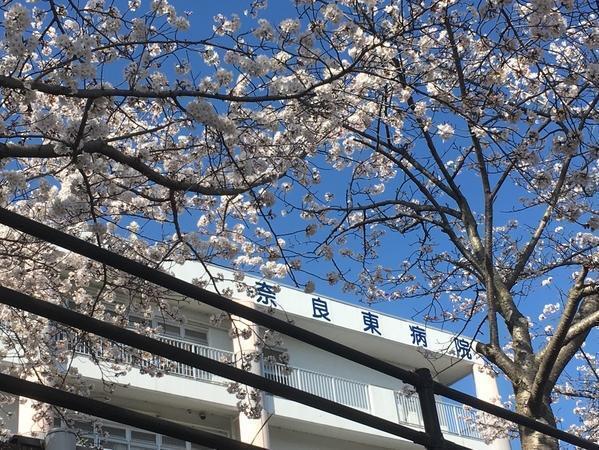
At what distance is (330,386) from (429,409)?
52.4 feet

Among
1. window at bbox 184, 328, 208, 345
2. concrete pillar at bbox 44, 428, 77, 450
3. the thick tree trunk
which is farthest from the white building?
concrete pillar at bbox 44, 428, 77, 450

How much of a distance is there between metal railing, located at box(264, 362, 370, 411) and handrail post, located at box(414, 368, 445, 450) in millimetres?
14641

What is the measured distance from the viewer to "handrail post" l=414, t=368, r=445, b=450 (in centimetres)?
246

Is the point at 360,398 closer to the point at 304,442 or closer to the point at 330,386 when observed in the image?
the point at 330,386

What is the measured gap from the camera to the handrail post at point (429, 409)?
246 centimetres

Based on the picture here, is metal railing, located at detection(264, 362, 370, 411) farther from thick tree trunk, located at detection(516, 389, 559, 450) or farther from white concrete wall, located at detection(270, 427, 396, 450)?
thick tree trunk, located at detection(516, 389, 559, 450)

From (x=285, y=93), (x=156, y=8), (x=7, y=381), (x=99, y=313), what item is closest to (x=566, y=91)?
(x=285, y=93)

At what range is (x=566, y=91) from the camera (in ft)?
24.0

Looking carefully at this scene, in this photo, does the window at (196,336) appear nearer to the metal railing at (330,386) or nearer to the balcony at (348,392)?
the balcony at (348,392)

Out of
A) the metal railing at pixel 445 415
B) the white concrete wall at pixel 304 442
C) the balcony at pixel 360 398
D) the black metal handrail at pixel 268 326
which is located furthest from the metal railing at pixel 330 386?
the black metal handrail at pixel 268 326

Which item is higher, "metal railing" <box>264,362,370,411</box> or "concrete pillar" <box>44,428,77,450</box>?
"metal railing" <box>264,362,370,411</box>

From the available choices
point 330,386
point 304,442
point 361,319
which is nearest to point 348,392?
point 330,386

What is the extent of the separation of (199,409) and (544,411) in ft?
37.1

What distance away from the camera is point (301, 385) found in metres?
17.5
